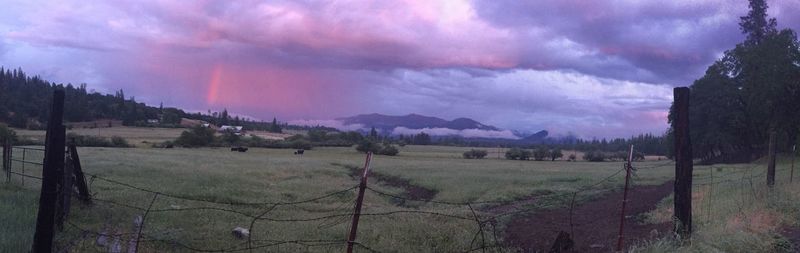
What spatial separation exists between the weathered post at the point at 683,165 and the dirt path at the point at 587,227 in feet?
5.56

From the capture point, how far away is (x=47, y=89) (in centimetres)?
16612

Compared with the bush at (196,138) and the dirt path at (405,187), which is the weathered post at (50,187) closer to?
the dirt path at (405,187)

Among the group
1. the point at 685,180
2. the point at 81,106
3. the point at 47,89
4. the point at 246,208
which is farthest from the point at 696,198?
the point at 47,89

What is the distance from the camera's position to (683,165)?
11039mm

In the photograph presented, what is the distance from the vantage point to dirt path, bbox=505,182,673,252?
13697 millimetres

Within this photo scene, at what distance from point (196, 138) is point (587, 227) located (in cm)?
9547

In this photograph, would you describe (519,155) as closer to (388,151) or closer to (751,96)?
(388,151)

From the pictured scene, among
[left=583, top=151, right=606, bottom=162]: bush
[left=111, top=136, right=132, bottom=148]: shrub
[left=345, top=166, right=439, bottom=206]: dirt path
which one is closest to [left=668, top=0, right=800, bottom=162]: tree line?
[left=583, top=151, right=606, bottom=162]: bush

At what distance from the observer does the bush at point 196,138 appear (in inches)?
3959

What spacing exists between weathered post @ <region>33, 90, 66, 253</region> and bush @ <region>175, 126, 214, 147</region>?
95.5 m

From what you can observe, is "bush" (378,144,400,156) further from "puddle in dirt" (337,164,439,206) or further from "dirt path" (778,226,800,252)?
"dirt path" (778,226,800,252)

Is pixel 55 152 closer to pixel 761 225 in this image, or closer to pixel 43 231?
pixel 43 231

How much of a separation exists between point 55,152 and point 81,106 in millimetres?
147875

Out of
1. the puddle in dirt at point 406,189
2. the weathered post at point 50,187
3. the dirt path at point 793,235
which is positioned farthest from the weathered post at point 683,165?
the puddle in dirt at point 406,189
